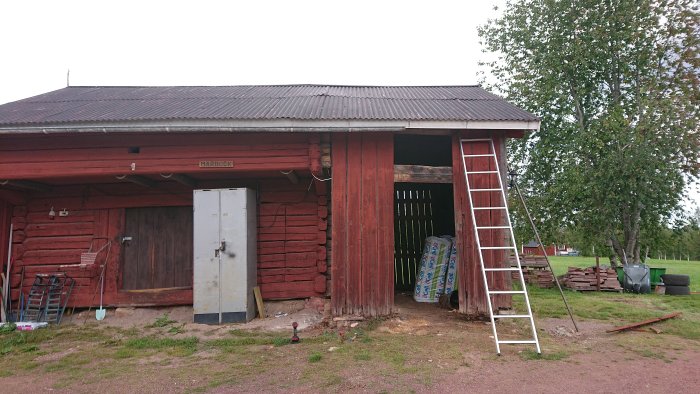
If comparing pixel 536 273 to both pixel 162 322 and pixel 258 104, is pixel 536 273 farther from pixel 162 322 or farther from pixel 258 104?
pixel 162 322

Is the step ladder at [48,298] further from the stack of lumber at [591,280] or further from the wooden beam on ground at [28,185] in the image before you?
the stack of lumber at [591,280]

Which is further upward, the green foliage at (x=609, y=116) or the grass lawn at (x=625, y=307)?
the green foliage at (x=609, y=116)

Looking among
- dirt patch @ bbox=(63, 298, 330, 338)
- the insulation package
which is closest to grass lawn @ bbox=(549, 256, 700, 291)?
the insulation package

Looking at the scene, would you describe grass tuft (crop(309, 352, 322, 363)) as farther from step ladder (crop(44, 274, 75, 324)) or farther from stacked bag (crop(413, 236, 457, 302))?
step ladder (crop(44, 274, 75, 324))

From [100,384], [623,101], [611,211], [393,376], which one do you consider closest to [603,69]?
[623,101]

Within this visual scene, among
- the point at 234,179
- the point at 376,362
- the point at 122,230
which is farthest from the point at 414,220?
the point at 122,230

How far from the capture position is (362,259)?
6.70 metres

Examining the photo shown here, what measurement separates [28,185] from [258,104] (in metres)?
4.54

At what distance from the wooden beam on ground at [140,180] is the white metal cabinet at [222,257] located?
50.6 inches

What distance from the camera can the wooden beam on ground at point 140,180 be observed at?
7.09m

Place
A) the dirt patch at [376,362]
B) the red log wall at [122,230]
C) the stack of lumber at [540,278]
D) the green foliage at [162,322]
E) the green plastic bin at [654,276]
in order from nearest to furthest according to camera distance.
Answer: the dirt patch at [376,362]
the green foliage at [162,322]
the red log wall at [122,230]
the green plastic bin at [654,276]
the stack of lumber at [540,278]

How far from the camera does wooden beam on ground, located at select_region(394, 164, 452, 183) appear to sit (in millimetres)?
6957

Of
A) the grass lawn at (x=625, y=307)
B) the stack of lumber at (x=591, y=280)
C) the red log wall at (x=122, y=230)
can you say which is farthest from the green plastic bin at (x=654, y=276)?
the red log wall at (x=122, y=230)

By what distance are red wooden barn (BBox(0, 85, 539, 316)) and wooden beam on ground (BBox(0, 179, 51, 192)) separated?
0.03 m
